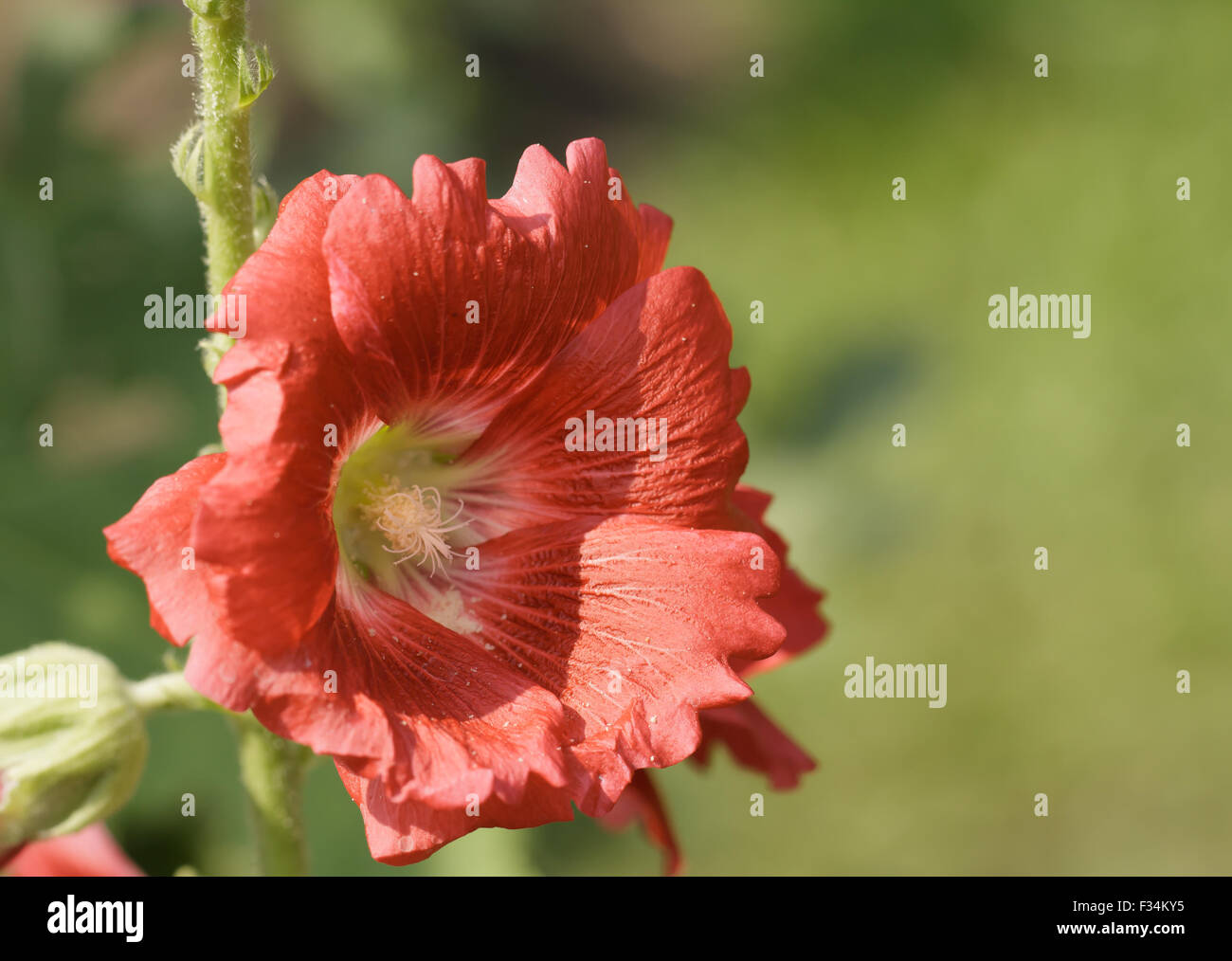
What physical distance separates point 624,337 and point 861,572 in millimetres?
3220

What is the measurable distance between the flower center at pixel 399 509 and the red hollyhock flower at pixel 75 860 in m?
0.61

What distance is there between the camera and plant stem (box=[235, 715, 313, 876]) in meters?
1.44

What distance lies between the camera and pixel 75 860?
69.6 inches

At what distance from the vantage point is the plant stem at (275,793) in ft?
4.74

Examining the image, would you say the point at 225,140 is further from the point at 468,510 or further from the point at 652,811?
the point at 652,811

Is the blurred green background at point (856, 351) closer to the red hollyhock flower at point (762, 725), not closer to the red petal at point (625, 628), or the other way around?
the red hollyhock flower at point (762, 725)

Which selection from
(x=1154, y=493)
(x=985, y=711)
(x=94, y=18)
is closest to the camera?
(x=94, y=18)

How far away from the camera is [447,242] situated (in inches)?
46.4
